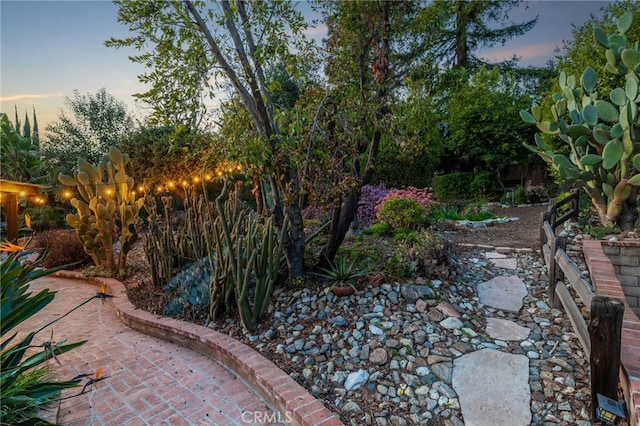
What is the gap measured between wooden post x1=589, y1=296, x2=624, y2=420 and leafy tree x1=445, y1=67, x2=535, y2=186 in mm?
10103

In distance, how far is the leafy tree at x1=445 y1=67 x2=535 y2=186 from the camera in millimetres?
10922

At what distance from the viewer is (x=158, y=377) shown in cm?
283

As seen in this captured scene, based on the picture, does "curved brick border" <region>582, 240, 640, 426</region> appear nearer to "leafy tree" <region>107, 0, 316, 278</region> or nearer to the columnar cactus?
the columnar cactus

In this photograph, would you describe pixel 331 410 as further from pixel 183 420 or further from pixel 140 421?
pixel 140 421

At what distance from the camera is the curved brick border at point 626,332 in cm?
182

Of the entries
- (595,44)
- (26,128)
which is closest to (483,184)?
(595,44)

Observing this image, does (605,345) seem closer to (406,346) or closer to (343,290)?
(406,346)

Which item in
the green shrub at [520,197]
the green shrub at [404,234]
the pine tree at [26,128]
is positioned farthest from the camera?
the pine tree at [26,128]

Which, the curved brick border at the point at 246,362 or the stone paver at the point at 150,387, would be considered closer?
the curved brick border at the point at 246,362

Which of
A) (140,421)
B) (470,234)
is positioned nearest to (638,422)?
(140,421)

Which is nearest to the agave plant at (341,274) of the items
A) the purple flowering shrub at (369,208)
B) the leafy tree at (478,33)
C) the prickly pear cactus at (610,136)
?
the prickly pear cactus at (610,136)

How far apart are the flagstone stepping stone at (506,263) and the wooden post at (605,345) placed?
7.69 ft

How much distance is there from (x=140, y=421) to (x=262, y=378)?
822 mm

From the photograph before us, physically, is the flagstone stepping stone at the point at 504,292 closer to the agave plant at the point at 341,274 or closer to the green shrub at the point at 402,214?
the agave plant at the point at 341,274
